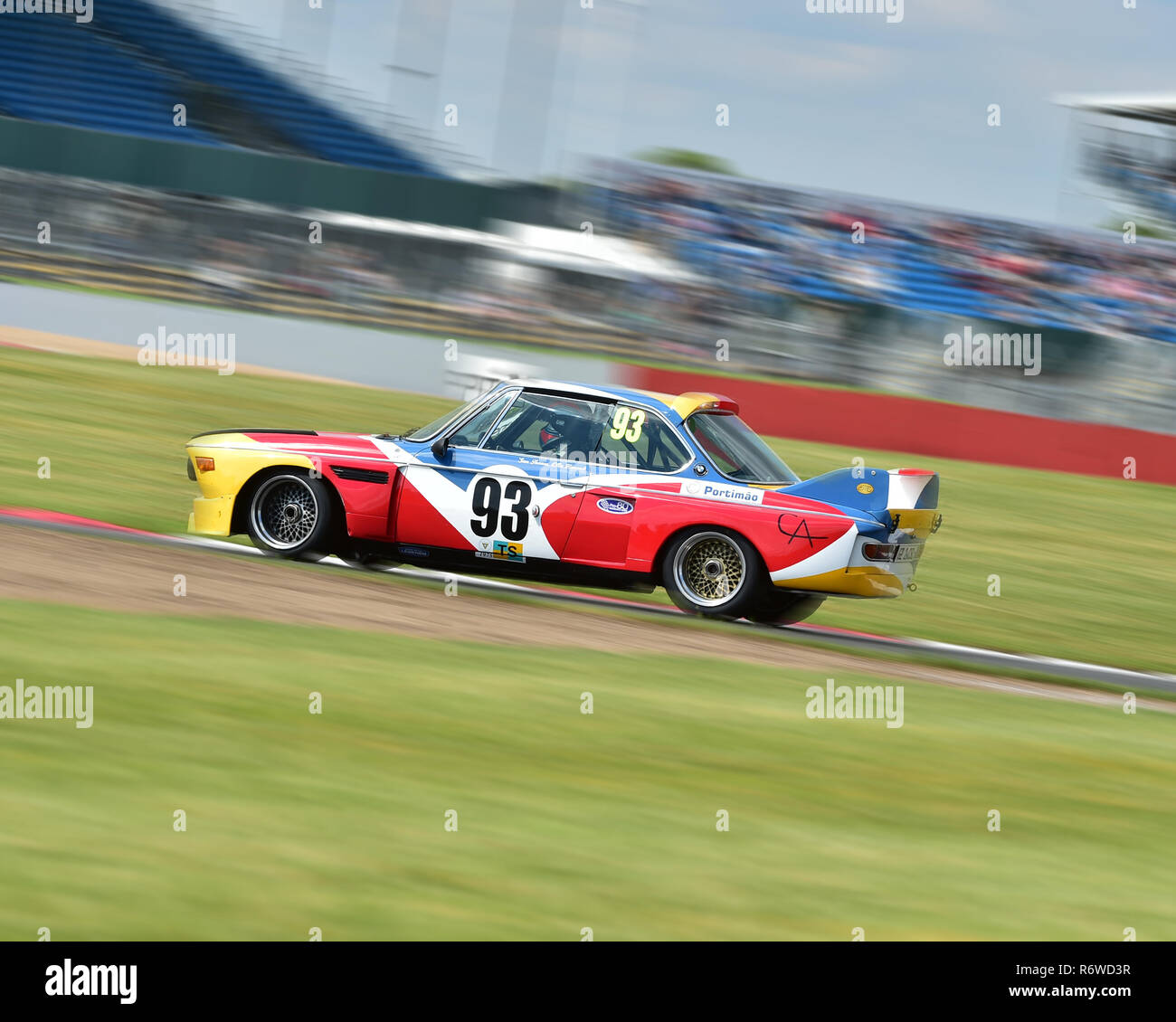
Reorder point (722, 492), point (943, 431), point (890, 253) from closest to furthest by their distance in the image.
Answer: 1. point (722, 492)
2. point (943, 431)
3. point (890, 253)

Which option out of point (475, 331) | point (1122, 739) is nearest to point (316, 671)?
point (1122, 739)

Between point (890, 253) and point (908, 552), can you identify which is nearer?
point (908, 552)

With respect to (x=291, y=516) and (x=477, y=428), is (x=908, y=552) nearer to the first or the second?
(x=477, y=428)

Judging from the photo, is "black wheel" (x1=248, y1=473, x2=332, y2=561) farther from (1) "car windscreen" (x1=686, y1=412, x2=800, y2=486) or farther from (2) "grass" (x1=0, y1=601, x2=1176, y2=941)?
(1) "car windscreen" (x1=686, y1=412, x2=800, y2=486)

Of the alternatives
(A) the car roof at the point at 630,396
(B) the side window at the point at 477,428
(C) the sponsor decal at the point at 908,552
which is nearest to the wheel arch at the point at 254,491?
(B) the side window at the point at 477,428

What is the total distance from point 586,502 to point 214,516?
2502 millimetres

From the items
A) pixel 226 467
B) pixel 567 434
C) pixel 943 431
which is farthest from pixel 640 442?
pixel 943 431

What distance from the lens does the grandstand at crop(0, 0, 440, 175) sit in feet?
101

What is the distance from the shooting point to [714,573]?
9.39 meters

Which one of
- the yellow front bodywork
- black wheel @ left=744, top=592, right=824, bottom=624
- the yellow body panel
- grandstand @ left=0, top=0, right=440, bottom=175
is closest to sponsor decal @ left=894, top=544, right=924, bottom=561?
the yellow body panel

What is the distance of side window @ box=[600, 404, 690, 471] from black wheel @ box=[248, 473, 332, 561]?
1884 millimetres

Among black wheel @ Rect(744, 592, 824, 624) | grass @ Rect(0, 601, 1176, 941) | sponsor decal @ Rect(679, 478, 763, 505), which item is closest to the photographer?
grass @ Rect(0, 601, 1176, 941)

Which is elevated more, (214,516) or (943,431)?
(943,431)

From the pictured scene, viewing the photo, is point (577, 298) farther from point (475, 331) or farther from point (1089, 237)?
→ point (1089, 237)
